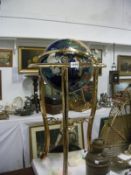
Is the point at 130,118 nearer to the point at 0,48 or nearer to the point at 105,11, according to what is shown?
the point at 105,11

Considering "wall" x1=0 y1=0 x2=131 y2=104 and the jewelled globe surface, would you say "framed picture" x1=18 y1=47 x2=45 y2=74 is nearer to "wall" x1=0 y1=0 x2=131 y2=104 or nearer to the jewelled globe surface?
"wall" x1=0 y1=0 x2=131 y2=104

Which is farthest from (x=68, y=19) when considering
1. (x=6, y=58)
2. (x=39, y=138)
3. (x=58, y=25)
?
(x=39, y=138)

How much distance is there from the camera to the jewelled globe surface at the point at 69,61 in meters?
1.31

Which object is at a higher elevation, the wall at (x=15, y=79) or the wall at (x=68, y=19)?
the wall at (x=68, y=19)

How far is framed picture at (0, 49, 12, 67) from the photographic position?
2.60m

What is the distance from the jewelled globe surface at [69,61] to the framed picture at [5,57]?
4.33 feet

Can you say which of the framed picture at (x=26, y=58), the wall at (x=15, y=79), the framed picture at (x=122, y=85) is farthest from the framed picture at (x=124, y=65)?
the framed picture at (x=26, y=58)

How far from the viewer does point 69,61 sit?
128 centimetres

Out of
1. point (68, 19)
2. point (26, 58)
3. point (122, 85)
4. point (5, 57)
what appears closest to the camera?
point (5, 57)

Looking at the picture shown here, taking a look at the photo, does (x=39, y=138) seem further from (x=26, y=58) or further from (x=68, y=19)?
(x=68, y=19)

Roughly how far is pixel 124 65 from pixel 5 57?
195 cm

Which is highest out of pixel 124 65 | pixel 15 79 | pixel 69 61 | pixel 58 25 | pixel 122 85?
pixel 58 25

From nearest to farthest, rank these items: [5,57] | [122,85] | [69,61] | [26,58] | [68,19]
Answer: [69,61] → [5,57] → [26,58] → [68,19] → [122,85]

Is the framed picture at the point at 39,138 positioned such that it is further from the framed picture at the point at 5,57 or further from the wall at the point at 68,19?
the wall at the point at 68,19
